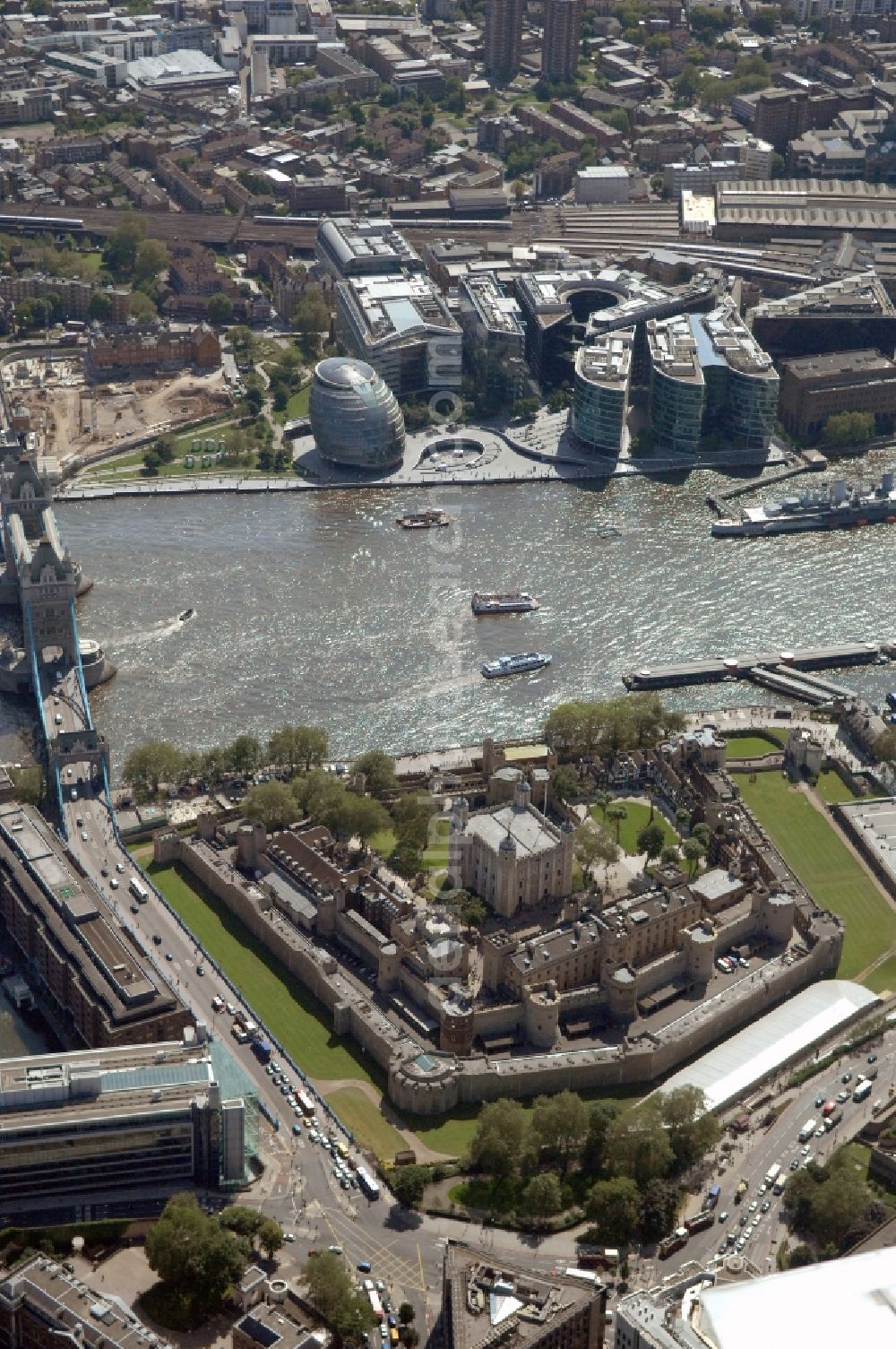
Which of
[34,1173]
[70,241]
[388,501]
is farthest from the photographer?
[70,241]

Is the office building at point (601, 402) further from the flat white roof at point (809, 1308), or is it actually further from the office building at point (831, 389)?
the flat white roof at point (809, 1308)

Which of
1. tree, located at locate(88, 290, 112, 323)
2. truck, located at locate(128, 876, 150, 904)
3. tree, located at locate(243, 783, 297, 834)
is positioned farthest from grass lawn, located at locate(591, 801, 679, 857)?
tree, located at locate(88, 290, 112, 323)

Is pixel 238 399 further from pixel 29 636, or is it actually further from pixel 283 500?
pixel 29 636

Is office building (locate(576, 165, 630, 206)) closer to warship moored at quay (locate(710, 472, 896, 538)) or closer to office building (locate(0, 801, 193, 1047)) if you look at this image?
warship moored at quay (locate(710, 472, 896, 538))

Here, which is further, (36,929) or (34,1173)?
(36,929)

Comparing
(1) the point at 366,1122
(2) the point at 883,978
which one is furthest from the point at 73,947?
(2) the point at 883,978

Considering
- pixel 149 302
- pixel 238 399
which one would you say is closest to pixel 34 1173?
pixel 238 399
